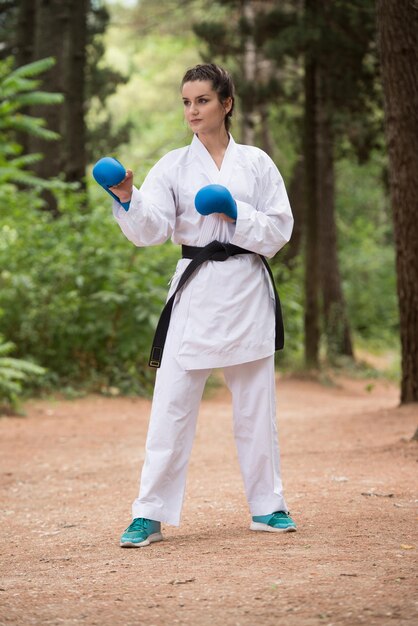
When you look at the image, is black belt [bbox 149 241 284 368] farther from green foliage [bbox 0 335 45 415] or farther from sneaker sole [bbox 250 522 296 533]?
green foliage [bbox 0 335 45 415]

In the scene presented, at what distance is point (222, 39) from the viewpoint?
62.0ft

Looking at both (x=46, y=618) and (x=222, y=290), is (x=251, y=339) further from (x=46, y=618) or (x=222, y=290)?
(x=46, y=618)

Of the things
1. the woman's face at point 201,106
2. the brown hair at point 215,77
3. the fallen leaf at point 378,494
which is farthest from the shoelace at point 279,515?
the brown hair at point 215,77

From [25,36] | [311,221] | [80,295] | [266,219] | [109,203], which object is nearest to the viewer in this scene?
[266,219]

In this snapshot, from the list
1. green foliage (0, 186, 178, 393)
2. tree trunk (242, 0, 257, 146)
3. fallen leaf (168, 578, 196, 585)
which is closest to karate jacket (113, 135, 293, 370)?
fallen leaf (168, 578, 196, 585)

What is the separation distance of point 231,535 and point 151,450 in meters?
0.57

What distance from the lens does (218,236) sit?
446 centimetres

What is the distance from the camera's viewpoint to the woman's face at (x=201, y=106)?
176 inches

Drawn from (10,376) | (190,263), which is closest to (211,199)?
(190,263)

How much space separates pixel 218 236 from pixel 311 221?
11115mm

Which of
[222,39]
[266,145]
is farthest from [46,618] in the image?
[266,145]

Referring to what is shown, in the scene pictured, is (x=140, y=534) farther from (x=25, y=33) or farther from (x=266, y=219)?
→ (x=25, y=33)

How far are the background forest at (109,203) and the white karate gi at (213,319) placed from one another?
0.98m

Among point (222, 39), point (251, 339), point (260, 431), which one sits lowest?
point (260, 431)
